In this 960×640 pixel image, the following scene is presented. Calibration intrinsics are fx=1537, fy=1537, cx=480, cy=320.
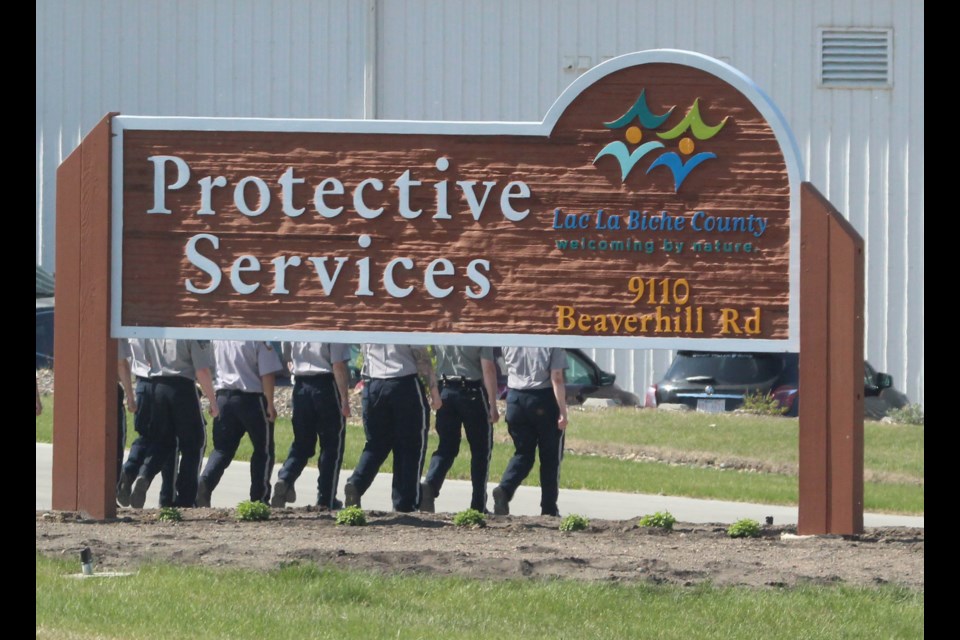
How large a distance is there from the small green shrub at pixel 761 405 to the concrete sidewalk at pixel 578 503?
5.48 metres

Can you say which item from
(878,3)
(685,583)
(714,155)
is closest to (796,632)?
(685,583)

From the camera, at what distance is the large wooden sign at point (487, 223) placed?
9406mm

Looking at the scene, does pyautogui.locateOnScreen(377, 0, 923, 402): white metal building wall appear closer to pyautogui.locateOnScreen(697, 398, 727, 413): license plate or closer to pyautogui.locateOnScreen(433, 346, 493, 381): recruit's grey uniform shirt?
pyautogui.locateOnScreen(697, 398, 727, 413): license plate

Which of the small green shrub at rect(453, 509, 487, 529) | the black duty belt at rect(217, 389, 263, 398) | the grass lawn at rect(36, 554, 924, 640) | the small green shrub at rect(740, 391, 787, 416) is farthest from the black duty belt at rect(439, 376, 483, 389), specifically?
the small green shrub at rect(740, 391, 787, 416)

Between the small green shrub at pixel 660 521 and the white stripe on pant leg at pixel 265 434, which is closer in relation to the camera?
the small green shrub at pixel 660 521

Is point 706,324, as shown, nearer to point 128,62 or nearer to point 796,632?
point 796,632

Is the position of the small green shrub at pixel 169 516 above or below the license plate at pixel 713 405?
below

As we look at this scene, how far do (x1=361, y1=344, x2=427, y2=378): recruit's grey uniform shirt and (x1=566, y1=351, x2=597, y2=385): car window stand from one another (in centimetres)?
1098

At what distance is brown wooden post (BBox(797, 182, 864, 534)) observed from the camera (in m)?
9.16

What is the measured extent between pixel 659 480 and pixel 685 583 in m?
7.51

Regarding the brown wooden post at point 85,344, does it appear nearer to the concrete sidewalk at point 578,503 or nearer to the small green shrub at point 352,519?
the small green shrub at point 352,519

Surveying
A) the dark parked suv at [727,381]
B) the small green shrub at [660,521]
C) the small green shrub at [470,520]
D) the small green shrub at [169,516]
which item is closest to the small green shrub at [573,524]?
the small green shrub at [660,521]

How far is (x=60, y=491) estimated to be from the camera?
32.3ft

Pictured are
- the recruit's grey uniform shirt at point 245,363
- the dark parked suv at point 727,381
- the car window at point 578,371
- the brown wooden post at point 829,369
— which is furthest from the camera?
the car window at point 578,371
